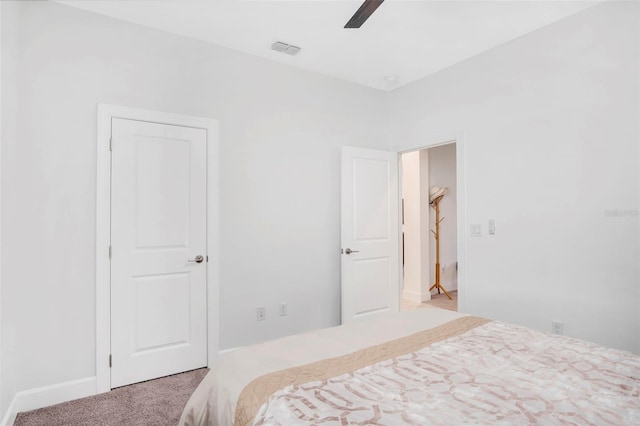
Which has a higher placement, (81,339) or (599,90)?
(599,90)

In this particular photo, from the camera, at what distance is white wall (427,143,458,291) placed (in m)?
5.72

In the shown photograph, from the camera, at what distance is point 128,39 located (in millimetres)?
2734

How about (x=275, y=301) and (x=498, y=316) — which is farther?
(x=275, y=301)

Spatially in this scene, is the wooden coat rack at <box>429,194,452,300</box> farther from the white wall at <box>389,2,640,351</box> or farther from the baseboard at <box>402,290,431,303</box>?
the white wall at <box>389,2,640,351</box>

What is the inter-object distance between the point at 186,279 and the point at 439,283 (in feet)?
13.2

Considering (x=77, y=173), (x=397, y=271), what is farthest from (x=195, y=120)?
(x=397, y=271)

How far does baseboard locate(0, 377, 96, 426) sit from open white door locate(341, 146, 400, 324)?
7.21ft

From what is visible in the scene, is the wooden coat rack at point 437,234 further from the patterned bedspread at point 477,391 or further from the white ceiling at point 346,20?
the patterned bedspread at point 477,391

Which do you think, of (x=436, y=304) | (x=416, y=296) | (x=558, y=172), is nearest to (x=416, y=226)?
(x=416, y=296)

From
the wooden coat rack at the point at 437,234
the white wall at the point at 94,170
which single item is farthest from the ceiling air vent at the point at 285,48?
the wooden coat rack at the point at 437,234

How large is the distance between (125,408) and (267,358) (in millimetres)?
1458

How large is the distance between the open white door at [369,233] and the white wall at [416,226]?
1.33 m

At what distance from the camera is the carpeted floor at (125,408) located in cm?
219

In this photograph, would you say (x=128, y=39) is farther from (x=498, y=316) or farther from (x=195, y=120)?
(x=498, y=316)
